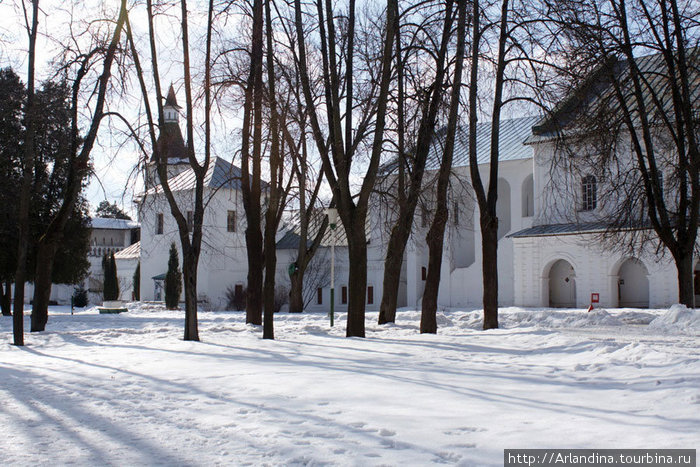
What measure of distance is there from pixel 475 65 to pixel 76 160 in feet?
31.4

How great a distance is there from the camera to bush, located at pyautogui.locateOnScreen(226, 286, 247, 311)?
4659cm

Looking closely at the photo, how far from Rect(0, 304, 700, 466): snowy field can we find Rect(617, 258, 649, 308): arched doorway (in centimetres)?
2662

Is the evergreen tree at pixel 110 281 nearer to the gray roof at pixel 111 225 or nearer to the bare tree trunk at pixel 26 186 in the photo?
the gray roof at pixel 111 225

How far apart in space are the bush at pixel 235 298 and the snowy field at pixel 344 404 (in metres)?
34.2

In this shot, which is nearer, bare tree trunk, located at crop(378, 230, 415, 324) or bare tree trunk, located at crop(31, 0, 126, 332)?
bare tree trunk, located at crop(31, 0, 126, 332)

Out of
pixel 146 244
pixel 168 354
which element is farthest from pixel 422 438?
pixel 146 244

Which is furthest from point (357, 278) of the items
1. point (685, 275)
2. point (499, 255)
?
point (499, 255)

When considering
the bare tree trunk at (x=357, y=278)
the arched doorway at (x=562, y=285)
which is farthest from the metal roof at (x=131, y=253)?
the bare tree trunk at (x=357, y=278)

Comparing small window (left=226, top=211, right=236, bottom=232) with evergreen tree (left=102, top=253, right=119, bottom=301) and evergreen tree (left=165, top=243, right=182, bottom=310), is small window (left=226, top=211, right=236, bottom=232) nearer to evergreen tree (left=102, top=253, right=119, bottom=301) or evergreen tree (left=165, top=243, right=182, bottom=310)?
evergreen tree (left=165, top=243, right=182, bottom=310)

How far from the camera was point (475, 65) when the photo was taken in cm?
1658

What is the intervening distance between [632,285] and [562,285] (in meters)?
3.71

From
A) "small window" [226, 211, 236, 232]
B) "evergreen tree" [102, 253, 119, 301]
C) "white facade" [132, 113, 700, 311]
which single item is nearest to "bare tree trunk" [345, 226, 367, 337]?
"white facade" [132, 113, 700, 311]

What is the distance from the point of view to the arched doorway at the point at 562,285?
38.9 metres

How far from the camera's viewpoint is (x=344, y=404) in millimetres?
6801
